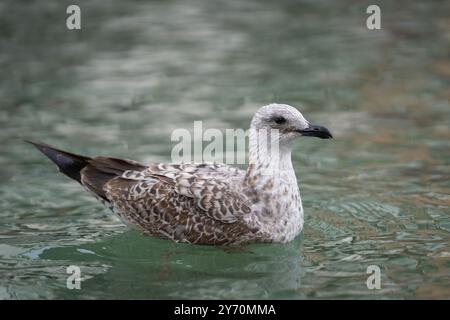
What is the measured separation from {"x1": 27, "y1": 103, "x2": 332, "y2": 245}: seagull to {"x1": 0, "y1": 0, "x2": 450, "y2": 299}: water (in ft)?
0.63

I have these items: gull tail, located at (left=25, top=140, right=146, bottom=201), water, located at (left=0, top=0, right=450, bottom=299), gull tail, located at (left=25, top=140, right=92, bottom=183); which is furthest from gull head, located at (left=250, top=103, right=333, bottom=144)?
gull tail, located at (left=25, top=140, right=92, bottom=183)

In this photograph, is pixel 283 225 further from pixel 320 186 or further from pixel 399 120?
pixel 399 120

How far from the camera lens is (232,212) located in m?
9.07

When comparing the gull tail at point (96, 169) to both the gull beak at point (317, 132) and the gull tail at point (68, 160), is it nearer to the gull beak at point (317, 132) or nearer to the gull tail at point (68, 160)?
the gull tail at point (68, 160)

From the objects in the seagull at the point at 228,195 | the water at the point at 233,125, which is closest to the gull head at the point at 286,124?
the seagull at the point at 228,195

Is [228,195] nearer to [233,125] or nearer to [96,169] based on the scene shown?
[96,169]

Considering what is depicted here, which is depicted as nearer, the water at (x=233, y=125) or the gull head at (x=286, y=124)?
the water at (x=233, y=125)

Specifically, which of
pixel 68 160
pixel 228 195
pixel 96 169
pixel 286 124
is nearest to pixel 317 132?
pixel 286 124

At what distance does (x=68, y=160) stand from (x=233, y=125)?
3317 millimetres

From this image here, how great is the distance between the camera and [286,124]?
9.20 metres

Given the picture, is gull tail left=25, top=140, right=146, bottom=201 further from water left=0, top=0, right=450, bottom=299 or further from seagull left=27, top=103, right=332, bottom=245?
water left=0, top=0, right=450, bottom=299

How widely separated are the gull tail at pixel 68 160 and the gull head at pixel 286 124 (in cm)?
187

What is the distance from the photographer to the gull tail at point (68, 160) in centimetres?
973

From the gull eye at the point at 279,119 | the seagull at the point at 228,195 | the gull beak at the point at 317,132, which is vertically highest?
the gull eye at the point at 279,119
